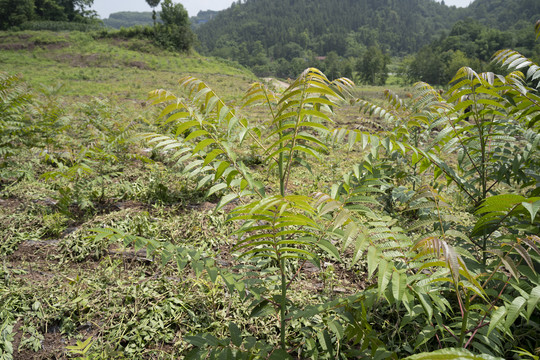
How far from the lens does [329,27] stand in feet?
558

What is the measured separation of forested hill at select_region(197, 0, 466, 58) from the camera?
14775cm

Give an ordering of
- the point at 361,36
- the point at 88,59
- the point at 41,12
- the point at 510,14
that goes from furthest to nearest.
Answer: the point at 361,36, the point at 510,14, the point at 41,12, the point at 88,59

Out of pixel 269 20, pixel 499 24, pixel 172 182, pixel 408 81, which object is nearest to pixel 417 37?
pixel 499 24

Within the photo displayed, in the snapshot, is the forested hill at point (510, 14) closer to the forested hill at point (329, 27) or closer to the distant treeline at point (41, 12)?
the forested hill at point (329, 27)

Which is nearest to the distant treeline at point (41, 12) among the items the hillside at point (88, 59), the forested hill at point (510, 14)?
the hillside at point (88, 59)

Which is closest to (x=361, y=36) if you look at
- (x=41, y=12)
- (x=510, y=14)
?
(x=510, y=14)

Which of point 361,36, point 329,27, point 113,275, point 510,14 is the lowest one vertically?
point 113,275

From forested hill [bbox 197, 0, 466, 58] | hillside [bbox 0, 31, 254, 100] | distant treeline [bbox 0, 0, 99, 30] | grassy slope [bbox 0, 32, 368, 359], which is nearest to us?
grassy slope [bbox 0, 32, 368, 359]

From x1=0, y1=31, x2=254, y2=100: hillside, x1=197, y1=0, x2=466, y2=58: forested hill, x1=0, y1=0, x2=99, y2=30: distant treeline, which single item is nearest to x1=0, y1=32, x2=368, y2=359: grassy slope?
x1=0, y1=31, x2=254, y2=100: hillside

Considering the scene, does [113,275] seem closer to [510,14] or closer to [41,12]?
[41,12]

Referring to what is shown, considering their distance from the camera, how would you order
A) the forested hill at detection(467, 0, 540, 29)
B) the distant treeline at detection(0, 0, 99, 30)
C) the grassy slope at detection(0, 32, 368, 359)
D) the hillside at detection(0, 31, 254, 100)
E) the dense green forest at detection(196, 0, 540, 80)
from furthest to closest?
1. the forested hill at detection(467, 0, 540, 29)
2. the dense green forest at detection(196, 0, 540, 80)
3. the distant treeline at detection(0, 0, 99, 30)
4. the hillside at detection(0, 31, 254, 100)
5. the grassy slope at detection(0, 32, 368, 359)

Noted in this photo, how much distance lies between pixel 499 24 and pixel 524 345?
17833 centimetres

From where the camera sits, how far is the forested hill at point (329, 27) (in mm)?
147750

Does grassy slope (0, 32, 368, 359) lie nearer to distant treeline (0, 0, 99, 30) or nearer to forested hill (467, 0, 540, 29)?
distant treeline (0, 0, 99, 30)
